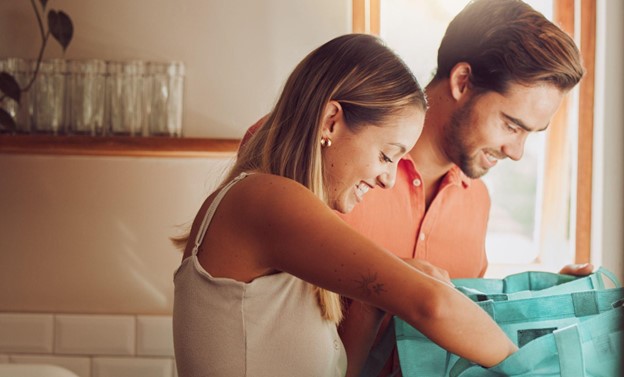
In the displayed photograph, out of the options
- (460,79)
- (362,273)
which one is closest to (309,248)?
(362,273)

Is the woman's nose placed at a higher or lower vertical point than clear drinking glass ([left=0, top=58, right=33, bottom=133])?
lower

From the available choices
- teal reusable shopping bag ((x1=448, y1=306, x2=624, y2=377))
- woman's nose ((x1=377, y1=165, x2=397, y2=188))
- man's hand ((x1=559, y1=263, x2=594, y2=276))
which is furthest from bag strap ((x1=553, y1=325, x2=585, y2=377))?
man's hand ((x1=559, y1=263, x2=594, y2=276))

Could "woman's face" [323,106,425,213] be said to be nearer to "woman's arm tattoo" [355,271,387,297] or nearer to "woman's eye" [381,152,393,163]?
"woman's eye" [381,152,393,163]

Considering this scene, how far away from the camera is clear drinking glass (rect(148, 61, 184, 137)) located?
85.9 inches

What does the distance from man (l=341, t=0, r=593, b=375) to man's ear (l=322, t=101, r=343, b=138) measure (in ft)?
1.06

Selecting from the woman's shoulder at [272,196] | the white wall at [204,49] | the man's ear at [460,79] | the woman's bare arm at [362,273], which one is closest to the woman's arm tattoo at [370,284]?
the woman's bare arm at [362,273]

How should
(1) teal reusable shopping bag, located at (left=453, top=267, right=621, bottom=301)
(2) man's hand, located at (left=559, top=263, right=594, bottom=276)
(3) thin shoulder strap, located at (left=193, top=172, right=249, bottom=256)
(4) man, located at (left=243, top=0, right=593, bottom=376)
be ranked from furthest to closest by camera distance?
(4) man, located at (left=243, top=0, right=593, bottom=376) < (2) man's hand, located at (left=559, top=263, right=594, bottom=276) < (1) teal reusable shopping bag, located at (left=453, top=267, right=621, bottom=301) < (3) thin shoulder strap, located at (left=193, top=172, right=249, bottom=256)

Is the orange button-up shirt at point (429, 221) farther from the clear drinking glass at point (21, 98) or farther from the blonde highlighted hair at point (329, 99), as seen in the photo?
the clear drinking glass at point (21, 98)

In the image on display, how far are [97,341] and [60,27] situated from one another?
852 mm

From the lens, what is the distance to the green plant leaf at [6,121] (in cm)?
216

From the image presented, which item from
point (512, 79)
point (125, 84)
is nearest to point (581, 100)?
point (512, 79)

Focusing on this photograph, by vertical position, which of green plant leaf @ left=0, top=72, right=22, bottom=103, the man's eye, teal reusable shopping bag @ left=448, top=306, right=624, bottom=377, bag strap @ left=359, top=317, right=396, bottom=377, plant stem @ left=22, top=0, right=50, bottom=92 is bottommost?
bag strap @ left=359, top=317, right=396, bottom=377

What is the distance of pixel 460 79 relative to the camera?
5.13ft

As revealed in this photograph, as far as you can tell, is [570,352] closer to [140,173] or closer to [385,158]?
[385,158]
